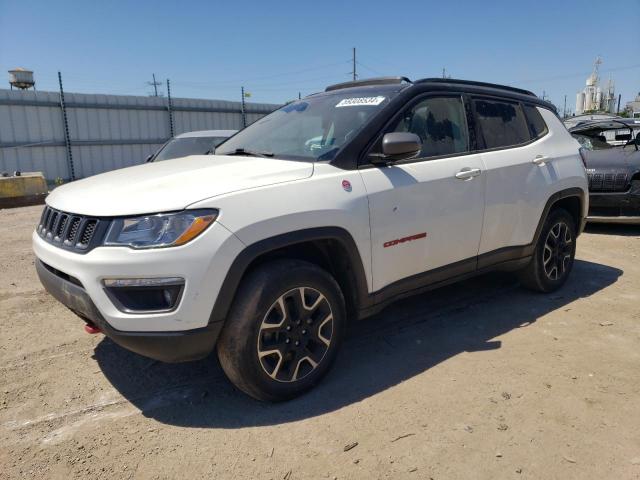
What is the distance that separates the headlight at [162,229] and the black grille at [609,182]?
667 centimetres

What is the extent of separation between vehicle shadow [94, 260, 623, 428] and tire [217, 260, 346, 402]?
0.16 m

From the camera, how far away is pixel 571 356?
3467 mm

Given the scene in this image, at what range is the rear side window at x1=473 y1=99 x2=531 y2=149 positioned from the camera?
395cm

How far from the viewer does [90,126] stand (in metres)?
15.5

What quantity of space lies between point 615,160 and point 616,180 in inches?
16.6

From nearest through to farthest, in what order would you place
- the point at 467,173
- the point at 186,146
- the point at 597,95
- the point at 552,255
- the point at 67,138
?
the point at 467,173, the point at 552,255, the point at 186,146, the point at 67,138, the point at 597,95

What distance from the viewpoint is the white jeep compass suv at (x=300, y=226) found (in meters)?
2.44

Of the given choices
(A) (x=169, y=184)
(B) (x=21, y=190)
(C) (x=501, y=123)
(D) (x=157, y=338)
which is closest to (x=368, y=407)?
(D) (x=157, y=338)

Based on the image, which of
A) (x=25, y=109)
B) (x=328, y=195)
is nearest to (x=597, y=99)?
(x=25, y=109)

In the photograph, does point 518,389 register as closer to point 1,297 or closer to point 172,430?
point 172,430

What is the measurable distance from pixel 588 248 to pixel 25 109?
14.6 meters

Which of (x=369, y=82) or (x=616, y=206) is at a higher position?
(x=369, y=82)

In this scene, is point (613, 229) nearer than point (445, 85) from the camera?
No

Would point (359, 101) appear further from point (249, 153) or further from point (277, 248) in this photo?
point (277, 248)
